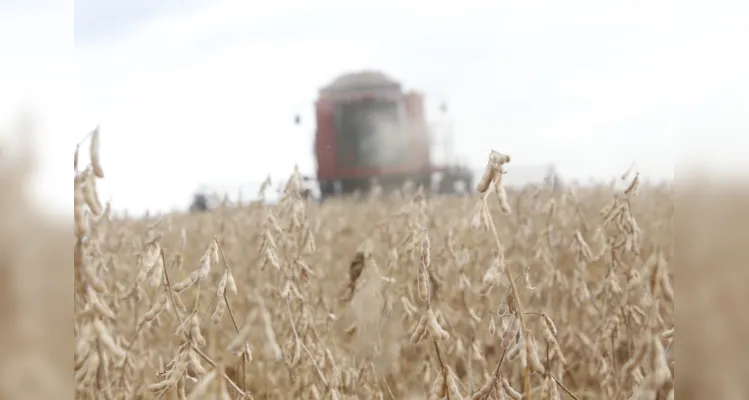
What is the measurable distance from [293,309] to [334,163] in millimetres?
11054

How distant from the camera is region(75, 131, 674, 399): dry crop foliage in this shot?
2.39ft

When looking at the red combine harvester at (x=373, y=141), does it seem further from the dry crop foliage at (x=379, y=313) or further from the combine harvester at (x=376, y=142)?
the dry crop foliage at (x=379, y=313)

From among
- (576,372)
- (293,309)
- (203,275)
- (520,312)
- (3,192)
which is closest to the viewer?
(3,192)

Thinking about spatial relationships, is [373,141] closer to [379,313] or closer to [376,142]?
[376,142]

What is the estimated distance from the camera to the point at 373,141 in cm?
1290

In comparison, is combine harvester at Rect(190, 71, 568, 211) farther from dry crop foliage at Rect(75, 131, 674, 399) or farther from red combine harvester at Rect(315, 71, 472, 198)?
dry crop foliage at Rect(75, 131, 674, 399)

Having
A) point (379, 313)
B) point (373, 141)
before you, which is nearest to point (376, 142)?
point (373, 141)

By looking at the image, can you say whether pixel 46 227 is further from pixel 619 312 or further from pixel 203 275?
pixel 619 312

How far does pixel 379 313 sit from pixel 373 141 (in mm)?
11743

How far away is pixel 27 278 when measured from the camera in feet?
1.81

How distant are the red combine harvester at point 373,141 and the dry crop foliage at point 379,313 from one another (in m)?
8.93

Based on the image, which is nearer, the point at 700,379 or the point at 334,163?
the point at 700,379

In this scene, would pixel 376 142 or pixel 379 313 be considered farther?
pixel 376 142

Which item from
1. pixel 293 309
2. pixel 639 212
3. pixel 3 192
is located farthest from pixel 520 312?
pixel 639 212
